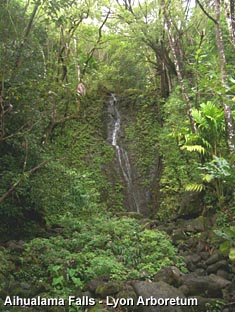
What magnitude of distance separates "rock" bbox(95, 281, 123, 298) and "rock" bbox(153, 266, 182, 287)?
2.57 feet

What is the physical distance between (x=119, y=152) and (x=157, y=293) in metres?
8.13

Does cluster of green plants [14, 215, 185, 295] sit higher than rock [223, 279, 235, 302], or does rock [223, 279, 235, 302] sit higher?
cluster of green plants [14, 215, 185, 295]

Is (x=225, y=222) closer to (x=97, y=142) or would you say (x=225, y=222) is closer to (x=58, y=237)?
(x=58, y=237)

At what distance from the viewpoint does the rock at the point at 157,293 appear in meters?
4.72

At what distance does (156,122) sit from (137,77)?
3.75 m

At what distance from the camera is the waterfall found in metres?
11.4

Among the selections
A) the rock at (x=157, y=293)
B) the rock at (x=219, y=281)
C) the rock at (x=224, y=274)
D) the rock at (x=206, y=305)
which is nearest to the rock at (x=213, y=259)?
the rock at (x=224, y=274)

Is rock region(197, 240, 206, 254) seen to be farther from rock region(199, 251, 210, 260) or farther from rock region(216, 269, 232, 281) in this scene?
rock region(216, 269, 232, 281)

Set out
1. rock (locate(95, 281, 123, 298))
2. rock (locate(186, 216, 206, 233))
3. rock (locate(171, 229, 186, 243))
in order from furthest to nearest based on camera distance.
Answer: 1. rock (locate(186, 216, 206, 233))
2. rock (locate(171, 229, 186, 243))
3. rock (locate(95, 281, 123, 298))

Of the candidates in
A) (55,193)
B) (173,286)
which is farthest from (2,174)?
(173,286)

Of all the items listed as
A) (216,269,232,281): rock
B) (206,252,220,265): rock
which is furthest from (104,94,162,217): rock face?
(216,269,232,281): rock

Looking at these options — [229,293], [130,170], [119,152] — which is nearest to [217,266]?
[229,293]

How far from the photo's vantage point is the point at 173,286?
17.6ft

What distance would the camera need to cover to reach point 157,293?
16.1 feet
